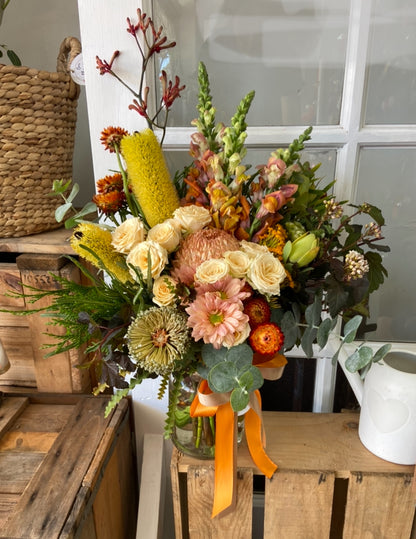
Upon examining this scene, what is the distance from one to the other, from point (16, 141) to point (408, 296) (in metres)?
0.88

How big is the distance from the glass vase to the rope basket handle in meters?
0.61

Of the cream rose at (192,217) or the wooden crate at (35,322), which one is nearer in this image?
the cream rose at (192,217)

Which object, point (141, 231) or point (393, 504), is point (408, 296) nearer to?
point (393, 504)

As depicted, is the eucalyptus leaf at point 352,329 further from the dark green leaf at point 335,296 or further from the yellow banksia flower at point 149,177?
the yellow banksia flower at point 149,177

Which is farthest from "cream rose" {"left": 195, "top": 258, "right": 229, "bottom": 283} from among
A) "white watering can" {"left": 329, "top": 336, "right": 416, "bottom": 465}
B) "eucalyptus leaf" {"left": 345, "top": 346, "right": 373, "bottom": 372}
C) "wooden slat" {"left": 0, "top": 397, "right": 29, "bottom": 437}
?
"wooden slat" {"left": 0, "top": 397, "right": 29, "bottom": 437}

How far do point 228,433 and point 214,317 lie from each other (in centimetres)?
27

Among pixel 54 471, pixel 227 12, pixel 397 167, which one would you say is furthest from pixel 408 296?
pixel 54 471

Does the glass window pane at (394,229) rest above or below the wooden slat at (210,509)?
above

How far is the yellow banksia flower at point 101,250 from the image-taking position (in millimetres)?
582

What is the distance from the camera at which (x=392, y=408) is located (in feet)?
2.28

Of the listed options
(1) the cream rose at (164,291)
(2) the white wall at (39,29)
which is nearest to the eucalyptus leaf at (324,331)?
(1) the cream rose at (164,291)

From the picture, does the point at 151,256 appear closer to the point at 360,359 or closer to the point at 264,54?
the point at 360,359

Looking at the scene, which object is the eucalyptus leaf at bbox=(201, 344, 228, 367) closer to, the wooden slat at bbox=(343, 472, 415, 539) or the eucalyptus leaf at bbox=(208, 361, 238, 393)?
the eucalyptus leaf at bbox=(208, 361, 238, 393)

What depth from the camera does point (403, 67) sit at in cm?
78
